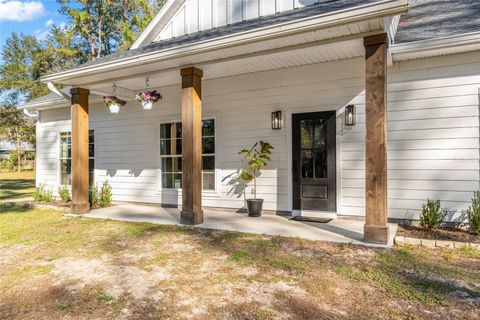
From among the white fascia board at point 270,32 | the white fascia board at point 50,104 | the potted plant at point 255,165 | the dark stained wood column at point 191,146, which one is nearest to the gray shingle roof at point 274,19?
the white fascia board at point 270,32

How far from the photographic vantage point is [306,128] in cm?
589

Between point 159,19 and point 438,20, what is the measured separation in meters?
5.63

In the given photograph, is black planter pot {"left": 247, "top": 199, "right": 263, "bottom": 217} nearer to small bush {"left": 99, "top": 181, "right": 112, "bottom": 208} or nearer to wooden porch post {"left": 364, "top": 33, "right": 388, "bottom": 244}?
wooden porch post {"left": 364, "top": 33, "right": 388, "bottom": 244}

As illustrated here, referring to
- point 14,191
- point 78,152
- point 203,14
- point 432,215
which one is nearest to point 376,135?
point 432,215

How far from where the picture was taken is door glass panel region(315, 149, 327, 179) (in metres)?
5.70

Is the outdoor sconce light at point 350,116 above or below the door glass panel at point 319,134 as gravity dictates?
above

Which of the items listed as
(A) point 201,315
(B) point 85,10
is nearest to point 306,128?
(A) point 201,315

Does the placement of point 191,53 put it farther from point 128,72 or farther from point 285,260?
point 285,260

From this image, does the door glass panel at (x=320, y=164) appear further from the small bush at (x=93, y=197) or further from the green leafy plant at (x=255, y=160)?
the small bush at (x=93, y=197)

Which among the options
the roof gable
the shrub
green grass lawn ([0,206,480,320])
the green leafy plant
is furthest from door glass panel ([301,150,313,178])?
the shrub

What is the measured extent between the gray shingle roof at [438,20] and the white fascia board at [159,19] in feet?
15.5

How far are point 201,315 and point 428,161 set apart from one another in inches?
166

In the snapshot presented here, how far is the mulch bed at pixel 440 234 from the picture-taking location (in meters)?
4.21

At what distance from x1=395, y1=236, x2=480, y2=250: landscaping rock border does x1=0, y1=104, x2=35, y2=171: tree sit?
25157 millimetres
